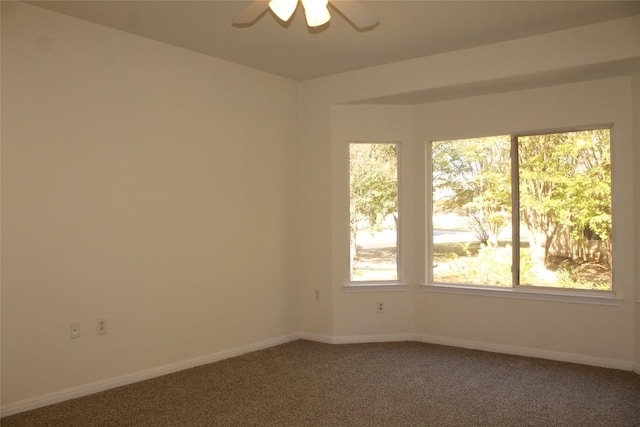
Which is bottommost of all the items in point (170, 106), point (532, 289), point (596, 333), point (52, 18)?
point (596, 333)

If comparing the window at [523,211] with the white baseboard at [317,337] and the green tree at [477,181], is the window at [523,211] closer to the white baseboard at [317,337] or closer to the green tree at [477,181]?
the green tree at [477,181]

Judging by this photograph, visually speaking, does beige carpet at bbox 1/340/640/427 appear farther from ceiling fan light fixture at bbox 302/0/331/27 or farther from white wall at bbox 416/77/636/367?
ceiling fan light fixture at bbox 302/0/331/27

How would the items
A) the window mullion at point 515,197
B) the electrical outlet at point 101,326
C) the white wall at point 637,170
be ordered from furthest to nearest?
1. the window mullion at point 515,197
2. the white wall at point 637,170
3. the electrical outlet at point 101,326

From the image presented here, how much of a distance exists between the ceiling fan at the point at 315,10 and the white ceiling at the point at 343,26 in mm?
786

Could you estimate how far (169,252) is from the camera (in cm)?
435

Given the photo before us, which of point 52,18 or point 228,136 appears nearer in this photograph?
point 52,18

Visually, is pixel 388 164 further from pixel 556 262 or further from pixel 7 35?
pixel 7 35

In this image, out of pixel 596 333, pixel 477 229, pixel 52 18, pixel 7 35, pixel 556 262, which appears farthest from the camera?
pixel 477 229

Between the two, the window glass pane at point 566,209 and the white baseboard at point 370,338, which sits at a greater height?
the window glass pane at point 566,209

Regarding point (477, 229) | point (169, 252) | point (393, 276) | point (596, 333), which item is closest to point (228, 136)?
point (169, 252)

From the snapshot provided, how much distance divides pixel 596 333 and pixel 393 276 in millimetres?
1918

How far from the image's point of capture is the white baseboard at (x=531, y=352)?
4.37 m

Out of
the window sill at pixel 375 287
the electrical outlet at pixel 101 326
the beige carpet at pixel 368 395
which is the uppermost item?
the window sill at pixel 375 287

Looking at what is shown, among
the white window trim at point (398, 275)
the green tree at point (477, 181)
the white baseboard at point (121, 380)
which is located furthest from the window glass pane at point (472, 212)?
the white baseboard at point (121, 380)
